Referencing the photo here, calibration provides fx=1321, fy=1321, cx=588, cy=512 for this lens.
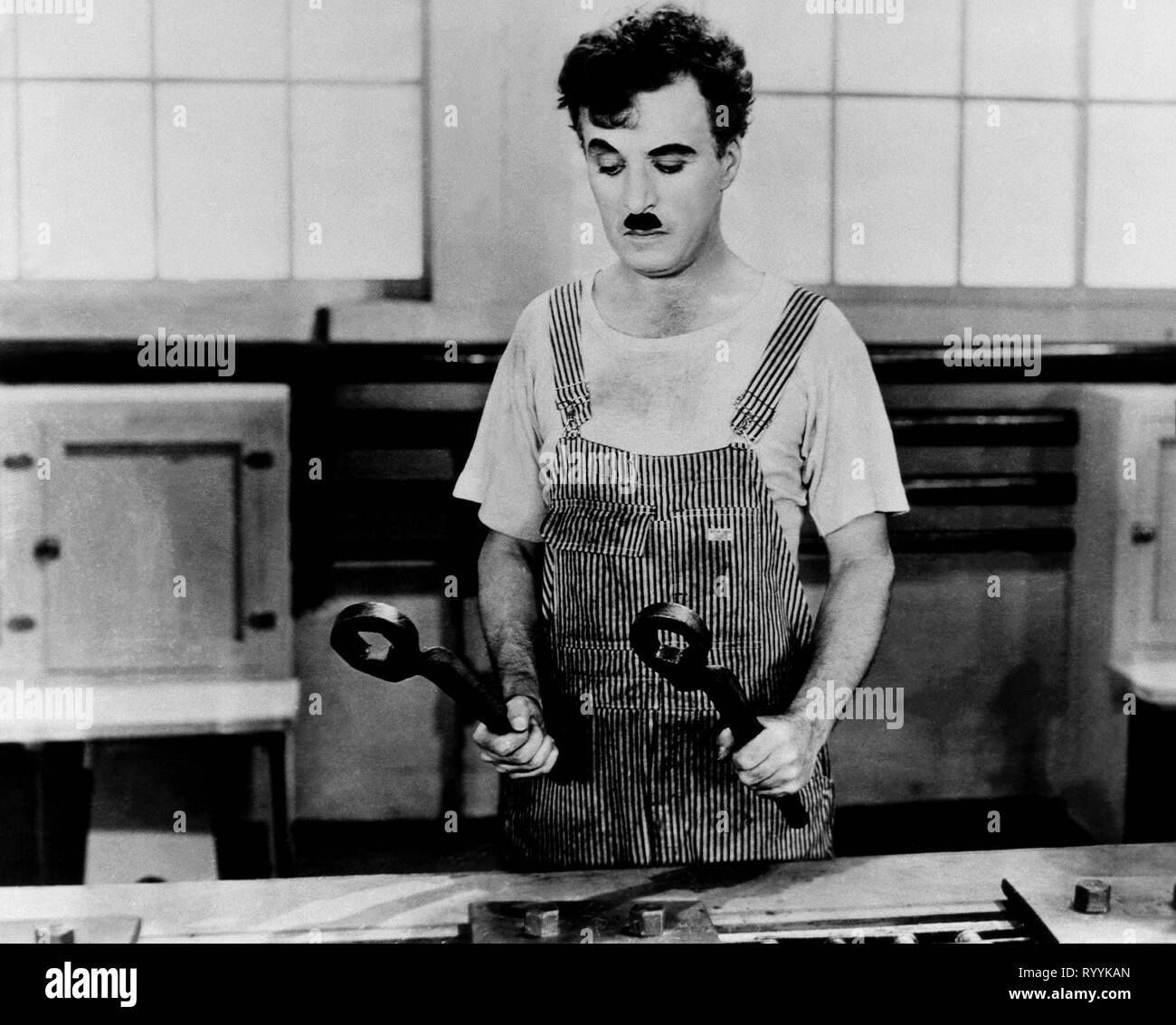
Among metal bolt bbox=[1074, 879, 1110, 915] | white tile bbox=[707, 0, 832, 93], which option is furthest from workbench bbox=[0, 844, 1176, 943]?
white tile bbox=[707, 0, 832, 93]

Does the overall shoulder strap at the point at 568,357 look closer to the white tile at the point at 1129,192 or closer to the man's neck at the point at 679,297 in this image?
the man's neck at the point at 679,297

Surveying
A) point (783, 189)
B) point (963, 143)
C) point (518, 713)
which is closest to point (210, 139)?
point (783, 189)

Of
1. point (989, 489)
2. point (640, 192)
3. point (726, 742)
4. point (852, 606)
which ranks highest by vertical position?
point (640, 192)

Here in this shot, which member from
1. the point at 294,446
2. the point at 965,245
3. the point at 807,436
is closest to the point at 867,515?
the point at 807,436

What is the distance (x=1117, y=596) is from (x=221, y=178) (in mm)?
1398

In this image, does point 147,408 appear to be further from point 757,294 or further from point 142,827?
point 757,294

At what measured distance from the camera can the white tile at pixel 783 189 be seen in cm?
177

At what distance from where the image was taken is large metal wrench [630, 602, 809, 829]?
1.12 meters

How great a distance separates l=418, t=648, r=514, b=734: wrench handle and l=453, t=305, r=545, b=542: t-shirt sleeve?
1.30ft

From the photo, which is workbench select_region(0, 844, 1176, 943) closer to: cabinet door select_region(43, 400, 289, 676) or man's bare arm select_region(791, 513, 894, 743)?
man's bare arm select_region(791, 513, 894, 743)

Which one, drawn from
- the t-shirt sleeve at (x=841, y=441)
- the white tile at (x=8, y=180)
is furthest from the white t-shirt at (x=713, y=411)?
the white tile at (x=8, y=180)

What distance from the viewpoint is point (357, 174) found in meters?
1.78

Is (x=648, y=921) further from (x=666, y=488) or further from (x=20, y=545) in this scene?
(x=20, y=545)

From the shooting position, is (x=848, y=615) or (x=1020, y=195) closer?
(x=848, y=615)
